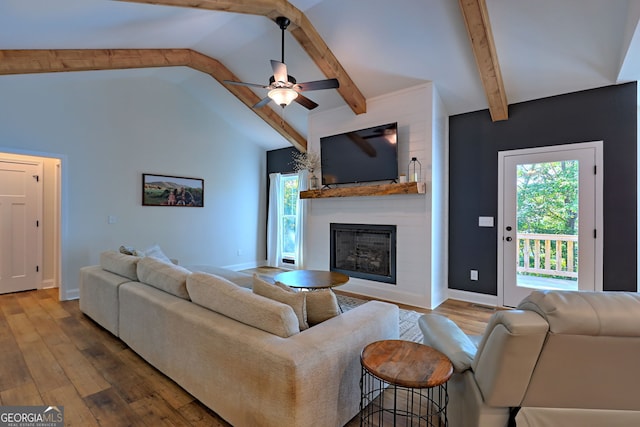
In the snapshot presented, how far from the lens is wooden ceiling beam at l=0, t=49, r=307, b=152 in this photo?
10.3ft

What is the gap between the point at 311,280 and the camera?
337cm

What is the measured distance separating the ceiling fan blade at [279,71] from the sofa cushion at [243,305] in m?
2.02

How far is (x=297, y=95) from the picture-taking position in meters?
3.20

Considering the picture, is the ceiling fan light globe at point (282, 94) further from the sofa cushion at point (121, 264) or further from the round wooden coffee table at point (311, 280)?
the sofa cushion at point (121, 264)

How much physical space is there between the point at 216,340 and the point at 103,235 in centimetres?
402

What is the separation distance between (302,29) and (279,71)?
1.03 metres

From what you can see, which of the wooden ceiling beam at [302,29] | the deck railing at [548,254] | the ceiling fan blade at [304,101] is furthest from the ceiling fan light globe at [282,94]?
the deck railing at [548,254]

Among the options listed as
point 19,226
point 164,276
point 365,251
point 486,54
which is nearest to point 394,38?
point 486,54

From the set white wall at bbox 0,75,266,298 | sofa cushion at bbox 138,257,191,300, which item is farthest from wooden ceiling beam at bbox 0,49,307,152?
sofa cushion at bbox 138,257,191,300

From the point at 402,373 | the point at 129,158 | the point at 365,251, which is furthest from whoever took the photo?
the point at 129,158

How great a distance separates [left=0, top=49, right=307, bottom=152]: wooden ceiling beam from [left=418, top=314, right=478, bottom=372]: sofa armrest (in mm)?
4391

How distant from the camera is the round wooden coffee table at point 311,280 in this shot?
10.3 ft

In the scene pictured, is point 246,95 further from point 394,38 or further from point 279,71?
point 394,38

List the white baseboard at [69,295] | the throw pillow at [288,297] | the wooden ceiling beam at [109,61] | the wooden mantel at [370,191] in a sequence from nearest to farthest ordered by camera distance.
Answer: the throw pillow at [288,297], the wooden ceiling beam at [109,61], the wooden mantel at [370,191], the white baseboard at [69,295]
